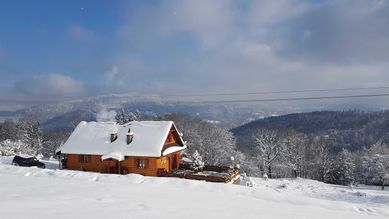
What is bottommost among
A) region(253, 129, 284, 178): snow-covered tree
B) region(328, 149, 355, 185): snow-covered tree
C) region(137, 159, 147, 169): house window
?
region(328, 149, 355, 185): snow-covered tree

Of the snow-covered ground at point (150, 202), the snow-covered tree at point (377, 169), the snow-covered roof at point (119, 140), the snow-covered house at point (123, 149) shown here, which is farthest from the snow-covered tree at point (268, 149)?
the snow-covered ground at point (150, 202)

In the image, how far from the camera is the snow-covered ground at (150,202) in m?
9.53

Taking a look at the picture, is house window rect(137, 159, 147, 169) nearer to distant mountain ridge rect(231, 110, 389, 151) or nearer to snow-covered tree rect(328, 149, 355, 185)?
snow-covered tree rect(328, 149, 355, 185)

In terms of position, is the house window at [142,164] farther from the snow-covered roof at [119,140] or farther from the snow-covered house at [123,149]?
the snow-covered roof at [119,140]

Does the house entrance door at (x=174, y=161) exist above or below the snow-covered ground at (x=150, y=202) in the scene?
below

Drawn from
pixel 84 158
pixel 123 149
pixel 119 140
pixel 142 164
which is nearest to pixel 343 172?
pixel 142 164

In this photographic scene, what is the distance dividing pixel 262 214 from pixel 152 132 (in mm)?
22431

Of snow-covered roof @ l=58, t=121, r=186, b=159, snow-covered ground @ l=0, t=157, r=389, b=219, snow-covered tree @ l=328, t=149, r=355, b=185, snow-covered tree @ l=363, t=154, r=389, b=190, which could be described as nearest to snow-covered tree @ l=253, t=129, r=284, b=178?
snow-covered tree @ l=328, t=149, r=355, b=185

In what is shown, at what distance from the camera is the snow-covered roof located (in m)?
30.2

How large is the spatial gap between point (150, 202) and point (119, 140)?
2125 cm

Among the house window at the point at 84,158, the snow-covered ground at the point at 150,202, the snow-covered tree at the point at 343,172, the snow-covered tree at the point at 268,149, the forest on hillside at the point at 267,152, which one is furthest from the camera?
the snow-covered tree at the point at 268,149

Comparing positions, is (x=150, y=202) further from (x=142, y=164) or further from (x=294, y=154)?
(x=294, y=154)

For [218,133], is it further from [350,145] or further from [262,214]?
[350,145]

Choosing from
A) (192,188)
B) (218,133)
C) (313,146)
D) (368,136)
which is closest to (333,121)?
(368,136)
